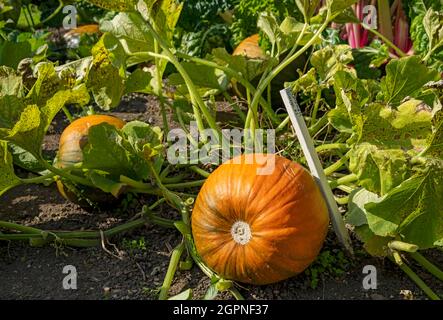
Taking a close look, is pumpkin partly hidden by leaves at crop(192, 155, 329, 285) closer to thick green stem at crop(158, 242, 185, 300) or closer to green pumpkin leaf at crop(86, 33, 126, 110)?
thick green stem at crop(158, 242, 185, 300)

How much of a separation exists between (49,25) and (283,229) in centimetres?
240

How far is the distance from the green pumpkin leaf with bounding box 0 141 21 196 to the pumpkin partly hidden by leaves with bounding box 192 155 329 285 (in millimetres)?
514

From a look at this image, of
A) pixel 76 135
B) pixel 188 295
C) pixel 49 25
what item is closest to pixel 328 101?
pixel 76 135

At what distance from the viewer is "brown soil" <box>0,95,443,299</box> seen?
1849 mm

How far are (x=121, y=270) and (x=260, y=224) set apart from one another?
42cm

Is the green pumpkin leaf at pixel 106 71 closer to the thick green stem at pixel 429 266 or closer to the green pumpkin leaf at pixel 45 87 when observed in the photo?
the green pumpkin leaf at pixel 45 87

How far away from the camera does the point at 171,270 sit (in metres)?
1.87

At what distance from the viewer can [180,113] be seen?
2.34 m

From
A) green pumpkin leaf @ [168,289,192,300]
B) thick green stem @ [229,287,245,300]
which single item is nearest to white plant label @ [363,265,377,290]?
thick green stem @ [229,287,245,300]

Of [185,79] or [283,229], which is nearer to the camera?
[283,229]

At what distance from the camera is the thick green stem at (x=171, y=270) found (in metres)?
1.81

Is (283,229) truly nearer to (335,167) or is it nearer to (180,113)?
(335,167)

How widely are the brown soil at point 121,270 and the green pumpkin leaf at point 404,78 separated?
0.42 m

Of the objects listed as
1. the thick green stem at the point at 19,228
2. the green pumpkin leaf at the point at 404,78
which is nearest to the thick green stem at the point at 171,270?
the thick green stem at the point at 19,228
